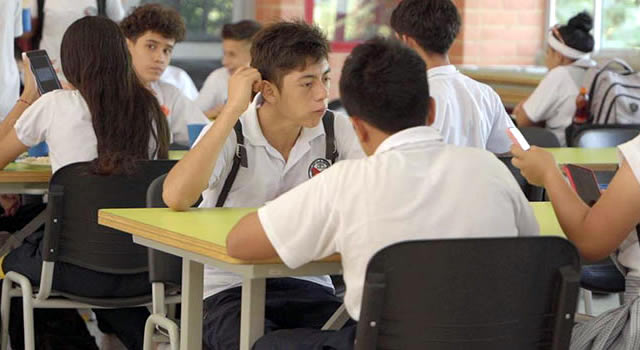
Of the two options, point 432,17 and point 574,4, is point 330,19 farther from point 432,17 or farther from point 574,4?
point 432,17

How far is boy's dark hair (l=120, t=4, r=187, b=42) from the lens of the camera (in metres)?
5.16

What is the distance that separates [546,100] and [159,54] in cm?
206

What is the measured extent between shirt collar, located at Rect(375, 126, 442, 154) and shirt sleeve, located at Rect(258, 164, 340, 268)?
4.4 inches

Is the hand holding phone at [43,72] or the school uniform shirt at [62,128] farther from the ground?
the hand holding phone at [43,72]

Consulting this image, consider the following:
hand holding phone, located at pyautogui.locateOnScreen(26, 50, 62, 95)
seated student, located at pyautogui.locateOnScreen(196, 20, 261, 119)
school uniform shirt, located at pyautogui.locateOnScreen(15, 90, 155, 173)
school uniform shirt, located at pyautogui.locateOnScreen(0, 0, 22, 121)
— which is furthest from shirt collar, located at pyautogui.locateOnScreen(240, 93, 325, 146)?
seated student, located at pyautogui.locateOnScreen(196, 20, 261, 119)

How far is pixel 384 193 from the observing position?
2.12 metres

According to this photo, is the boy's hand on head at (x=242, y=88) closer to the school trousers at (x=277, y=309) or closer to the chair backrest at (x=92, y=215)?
the school trousers at (x=277, y=309)

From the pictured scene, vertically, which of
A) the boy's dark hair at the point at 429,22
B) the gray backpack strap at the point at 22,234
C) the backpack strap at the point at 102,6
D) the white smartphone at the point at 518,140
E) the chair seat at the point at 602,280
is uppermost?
the boy's dark hair at the point at 429,22

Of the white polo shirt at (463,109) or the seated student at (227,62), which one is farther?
the seated student at (227,62)

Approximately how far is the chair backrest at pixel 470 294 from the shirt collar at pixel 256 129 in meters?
1.01

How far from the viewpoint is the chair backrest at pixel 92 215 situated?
11.1 ft

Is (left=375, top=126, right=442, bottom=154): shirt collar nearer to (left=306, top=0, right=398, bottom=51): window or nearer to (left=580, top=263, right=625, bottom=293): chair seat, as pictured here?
(left=580, top=263, right=625, bottom=293): chair seat

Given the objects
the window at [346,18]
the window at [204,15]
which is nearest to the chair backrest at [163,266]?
the window at [346,18]

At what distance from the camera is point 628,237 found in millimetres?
2582
